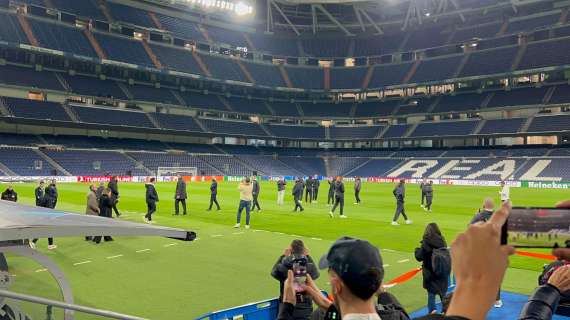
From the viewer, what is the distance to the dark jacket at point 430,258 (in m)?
7.84

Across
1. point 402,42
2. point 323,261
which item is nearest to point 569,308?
point 323,261

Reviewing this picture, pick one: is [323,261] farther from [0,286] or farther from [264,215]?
[264,215]

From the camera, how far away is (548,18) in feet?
243

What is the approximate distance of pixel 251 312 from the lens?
6.39 metres

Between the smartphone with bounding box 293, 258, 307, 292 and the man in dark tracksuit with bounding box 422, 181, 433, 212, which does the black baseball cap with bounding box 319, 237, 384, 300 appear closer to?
the smartphone with bounding box 293, 258, 307, 292

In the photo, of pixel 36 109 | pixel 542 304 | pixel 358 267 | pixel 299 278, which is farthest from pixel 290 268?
pixel 36 109

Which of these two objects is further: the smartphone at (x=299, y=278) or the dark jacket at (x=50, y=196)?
the dark jacket at (x=50, y=196)

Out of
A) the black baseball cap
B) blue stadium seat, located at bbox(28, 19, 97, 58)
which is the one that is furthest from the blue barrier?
blue stadium seat, located at bbox(28, 19, 97, 58)

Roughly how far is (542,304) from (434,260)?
584 centimetres

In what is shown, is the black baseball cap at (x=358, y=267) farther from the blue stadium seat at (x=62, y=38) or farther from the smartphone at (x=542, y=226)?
the blue stadium seat at (x=62, y=38)

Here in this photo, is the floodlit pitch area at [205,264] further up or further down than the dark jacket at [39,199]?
further down

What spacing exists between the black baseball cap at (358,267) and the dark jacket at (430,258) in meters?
5.84

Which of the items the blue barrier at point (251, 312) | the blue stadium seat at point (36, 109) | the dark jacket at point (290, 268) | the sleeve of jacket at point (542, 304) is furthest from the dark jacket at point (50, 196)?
the blue stadium seat at point (36, 109)

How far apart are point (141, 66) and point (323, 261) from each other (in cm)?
7480
